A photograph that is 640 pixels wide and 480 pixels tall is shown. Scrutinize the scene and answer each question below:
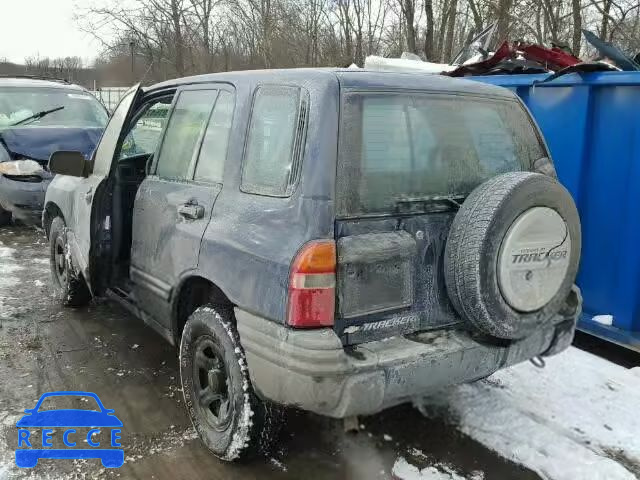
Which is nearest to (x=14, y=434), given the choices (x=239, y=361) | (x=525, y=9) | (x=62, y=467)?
(x=62, y=467)

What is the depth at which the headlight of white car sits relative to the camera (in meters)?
7.26

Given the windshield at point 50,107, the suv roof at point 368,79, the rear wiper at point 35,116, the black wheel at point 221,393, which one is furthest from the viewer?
the windshield at point 50,107

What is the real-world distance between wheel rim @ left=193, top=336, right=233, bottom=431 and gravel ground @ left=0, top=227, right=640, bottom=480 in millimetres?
209

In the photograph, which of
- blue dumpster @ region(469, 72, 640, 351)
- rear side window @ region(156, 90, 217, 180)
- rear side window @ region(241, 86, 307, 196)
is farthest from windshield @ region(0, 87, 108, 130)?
blue dumpster @ region(469, 72, 640, 351)

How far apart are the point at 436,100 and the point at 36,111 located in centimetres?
711

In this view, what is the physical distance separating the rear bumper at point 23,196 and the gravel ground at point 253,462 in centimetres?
310

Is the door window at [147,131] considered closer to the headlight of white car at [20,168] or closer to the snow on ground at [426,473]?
the snow on ground at [426,473]

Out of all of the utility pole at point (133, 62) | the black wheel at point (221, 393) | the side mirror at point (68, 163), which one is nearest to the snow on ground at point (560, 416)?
the black wheel at point (221, 393)

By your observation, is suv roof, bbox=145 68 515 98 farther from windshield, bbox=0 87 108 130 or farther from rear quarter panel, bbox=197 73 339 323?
windshield, bbox=0 87 108 130

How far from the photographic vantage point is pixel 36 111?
8211mm

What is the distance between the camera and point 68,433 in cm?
316

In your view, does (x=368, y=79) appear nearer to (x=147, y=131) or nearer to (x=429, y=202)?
(x=429, y=202)

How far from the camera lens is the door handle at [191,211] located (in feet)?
9.79

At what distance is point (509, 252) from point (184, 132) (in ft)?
6.38
